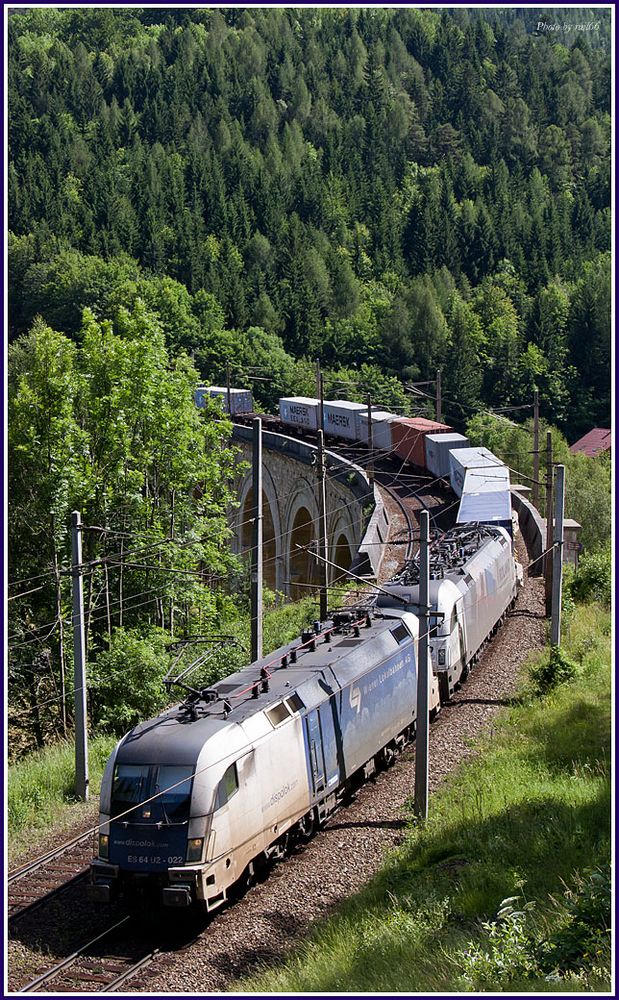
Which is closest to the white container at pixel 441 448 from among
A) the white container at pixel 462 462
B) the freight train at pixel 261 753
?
the white container at pixel 462 462

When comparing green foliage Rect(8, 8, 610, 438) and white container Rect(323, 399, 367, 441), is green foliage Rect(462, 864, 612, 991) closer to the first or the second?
white container Rect(323, 399, 367, 441)

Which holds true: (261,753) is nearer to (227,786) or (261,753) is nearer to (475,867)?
(227,786)

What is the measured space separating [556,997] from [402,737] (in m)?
11.4

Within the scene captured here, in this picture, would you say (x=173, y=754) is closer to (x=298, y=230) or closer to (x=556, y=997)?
(x=556, y=997)

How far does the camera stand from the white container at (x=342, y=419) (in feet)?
216

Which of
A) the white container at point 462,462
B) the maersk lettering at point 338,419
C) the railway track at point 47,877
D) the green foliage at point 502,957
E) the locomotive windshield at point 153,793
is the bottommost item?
the railway track at point 47,877

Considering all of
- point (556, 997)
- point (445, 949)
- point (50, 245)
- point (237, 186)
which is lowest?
point (445, 949)

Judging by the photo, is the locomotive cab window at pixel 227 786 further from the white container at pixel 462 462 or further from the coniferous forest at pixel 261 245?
the white container at pixel 462 462

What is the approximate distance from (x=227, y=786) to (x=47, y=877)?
3860 mm

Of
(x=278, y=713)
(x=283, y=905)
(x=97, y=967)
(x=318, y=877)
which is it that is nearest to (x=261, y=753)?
(x=278, y=713)

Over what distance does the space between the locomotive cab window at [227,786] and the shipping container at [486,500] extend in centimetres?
2498

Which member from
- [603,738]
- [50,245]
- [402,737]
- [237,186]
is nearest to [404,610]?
[402,737]

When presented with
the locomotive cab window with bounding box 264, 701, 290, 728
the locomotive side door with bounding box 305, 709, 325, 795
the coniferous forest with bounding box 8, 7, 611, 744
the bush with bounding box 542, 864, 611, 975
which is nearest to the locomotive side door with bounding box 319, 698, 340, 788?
the locomotive side door with bounding box 305, 709, 325, 795

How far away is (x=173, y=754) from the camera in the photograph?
13641 mm
